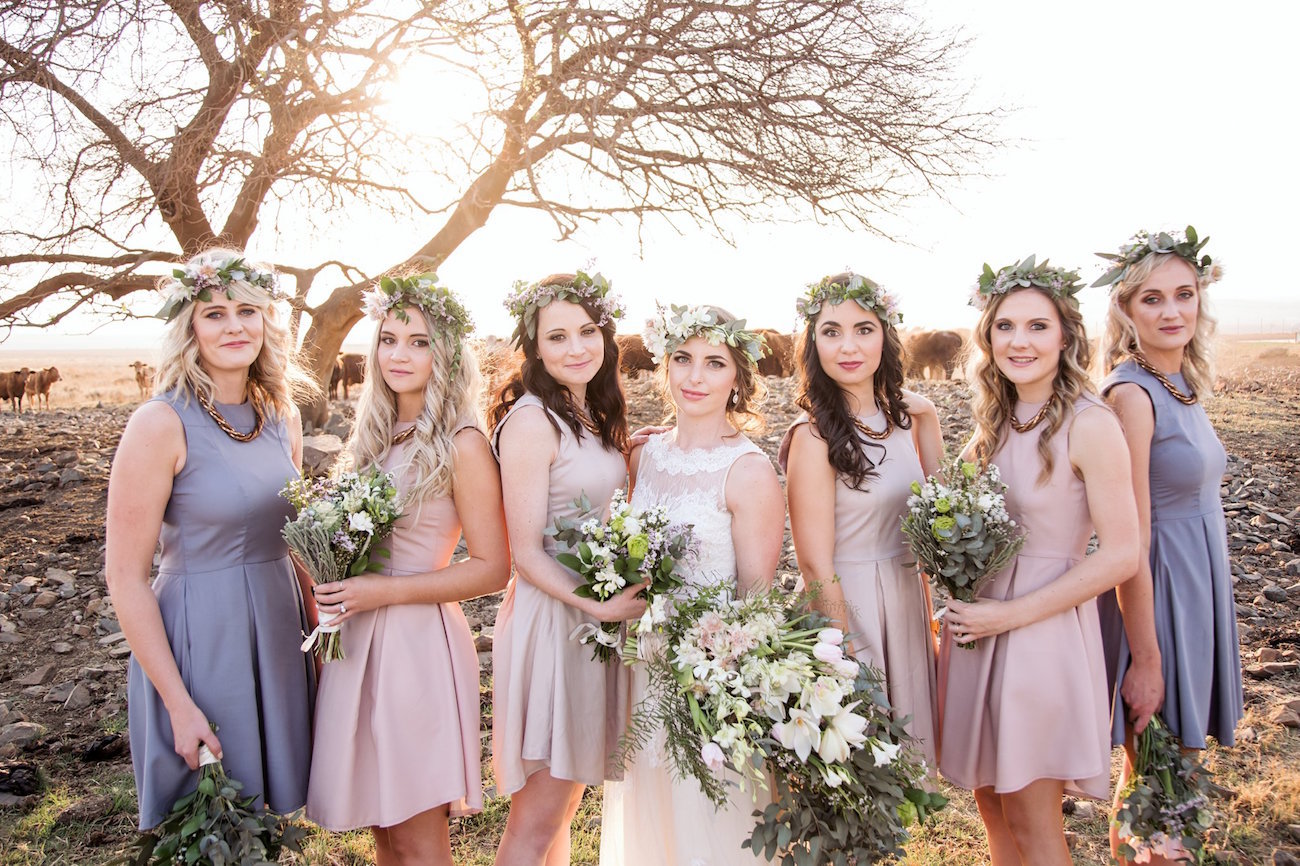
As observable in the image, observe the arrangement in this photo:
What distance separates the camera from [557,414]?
409 cm

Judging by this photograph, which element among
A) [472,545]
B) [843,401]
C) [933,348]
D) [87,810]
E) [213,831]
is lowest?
[87,810]

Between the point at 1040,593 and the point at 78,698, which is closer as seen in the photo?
→ the point at 1040,593

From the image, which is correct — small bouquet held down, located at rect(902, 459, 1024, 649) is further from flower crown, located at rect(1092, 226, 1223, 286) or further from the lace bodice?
→ flower crown, located at rect(1092, 226, 1223, 286)

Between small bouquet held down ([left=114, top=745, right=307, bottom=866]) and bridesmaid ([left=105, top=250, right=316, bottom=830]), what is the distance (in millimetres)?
86

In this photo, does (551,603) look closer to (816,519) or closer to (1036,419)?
(816,519)

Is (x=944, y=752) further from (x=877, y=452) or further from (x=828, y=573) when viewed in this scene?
(x=877, y=452)

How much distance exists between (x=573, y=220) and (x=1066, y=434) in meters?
9.84

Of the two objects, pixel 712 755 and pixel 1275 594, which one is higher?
pixel 712 755

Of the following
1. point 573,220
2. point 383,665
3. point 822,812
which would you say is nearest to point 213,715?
point 383,665

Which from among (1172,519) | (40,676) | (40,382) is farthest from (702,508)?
(40,382)

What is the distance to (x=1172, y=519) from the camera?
4195 millimetres

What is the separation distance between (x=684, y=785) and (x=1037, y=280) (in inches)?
114

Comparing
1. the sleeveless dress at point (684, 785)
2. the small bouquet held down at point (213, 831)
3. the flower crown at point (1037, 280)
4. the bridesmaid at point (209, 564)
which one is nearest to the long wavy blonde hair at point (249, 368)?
the bridesmaid at point (209, 564)

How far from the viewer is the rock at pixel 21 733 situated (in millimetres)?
5867
